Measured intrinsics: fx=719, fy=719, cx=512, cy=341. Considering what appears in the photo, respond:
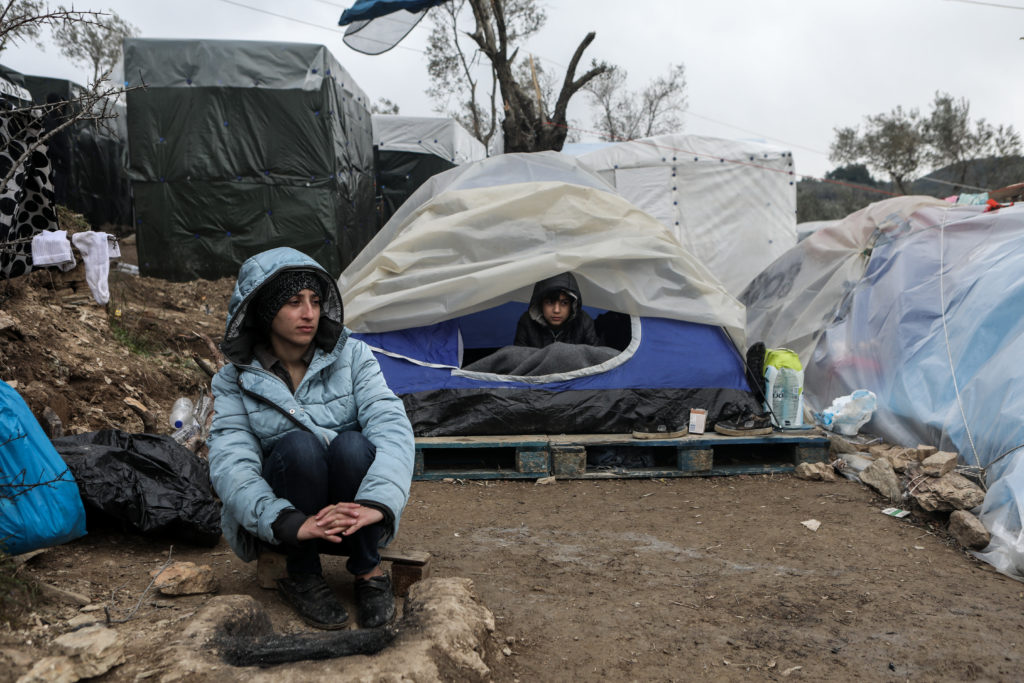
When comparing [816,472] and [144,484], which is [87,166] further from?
[816,472]

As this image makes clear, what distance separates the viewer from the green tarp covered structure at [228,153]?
8172 mm

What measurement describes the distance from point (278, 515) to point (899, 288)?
171 inches

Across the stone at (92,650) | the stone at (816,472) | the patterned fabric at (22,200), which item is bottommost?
the stone at (816,472)

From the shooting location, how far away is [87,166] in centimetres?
1039

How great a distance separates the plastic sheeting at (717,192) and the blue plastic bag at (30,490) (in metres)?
7.62

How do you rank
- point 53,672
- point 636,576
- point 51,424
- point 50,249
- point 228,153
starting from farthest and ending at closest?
1. point 228,153
2. point 50,249
3. point 51,424
4. point 636,576
5. point 53,672

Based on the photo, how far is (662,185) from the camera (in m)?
9.20

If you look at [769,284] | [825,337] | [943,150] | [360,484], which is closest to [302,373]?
[360,484]

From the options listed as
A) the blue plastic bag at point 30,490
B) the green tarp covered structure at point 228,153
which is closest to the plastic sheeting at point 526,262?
the blue plastic bag at point 30,490

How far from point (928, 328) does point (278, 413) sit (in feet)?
12.8

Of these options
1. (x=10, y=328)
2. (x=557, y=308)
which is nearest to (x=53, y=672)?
(x=10, y=328)

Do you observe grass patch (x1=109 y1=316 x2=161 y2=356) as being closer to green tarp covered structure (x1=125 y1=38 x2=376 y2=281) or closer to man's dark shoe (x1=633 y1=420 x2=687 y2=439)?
green tarp covered structure (x1=125 y1=38 x2=376 y2=281)

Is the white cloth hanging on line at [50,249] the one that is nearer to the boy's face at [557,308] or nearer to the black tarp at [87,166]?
the boy's face at [557,308]

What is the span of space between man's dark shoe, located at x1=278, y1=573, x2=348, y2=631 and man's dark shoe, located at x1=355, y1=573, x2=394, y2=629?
0.06 meters
